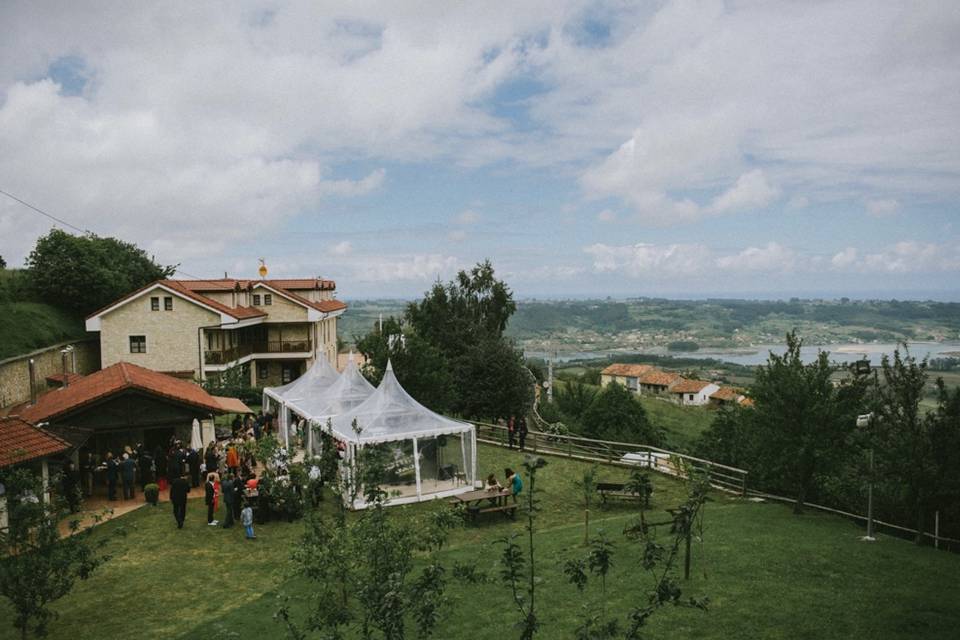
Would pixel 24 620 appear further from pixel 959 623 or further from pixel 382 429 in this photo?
pixel 959 623

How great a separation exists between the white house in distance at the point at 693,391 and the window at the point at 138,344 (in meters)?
72.3

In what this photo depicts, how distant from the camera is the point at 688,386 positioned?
93.7 metres

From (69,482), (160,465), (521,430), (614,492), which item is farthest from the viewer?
(521,430)

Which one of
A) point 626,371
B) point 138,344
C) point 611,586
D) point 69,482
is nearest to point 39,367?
point 138,344

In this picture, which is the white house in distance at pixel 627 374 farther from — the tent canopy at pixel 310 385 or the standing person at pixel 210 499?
the standing person at pixel 210 499

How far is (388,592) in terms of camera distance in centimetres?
563

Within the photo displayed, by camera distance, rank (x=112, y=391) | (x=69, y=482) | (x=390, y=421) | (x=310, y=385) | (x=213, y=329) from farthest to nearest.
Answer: (x=213, y=329), (x=310, y=385), (x=112, y=391), (x=390, y=421), (x=69, y=482)

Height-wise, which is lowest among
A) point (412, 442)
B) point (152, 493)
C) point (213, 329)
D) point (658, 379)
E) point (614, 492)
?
point (658, 379)

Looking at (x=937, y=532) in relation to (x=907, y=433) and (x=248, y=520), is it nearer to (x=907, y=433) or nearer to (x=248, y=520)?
(x=907, y=433)

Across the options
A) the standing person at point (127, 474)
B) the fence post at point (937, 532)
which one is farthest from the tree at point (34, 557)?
the fence post at point (937, 532)

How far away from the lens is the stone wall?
26.6m

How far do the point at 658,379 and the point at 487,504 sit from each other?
8542 cm

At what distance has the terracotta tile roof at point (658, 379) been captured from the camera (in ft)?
317

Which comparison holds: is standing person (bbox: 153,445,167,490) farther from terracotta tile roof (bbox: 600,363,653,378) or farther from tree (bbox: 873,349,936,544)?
terracotta tile roof (bbox: 600,363,653,378)
